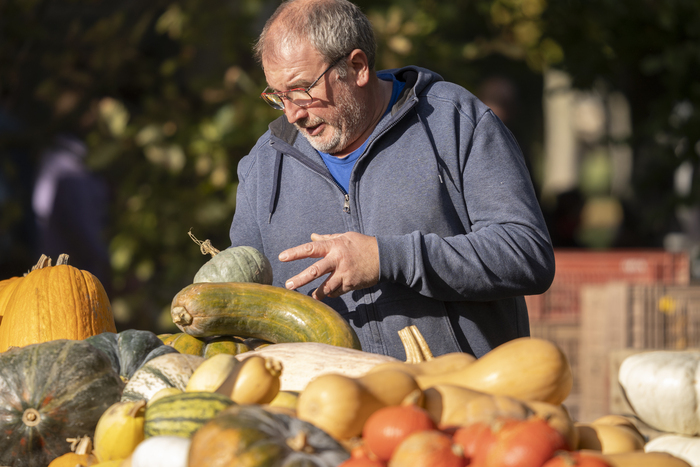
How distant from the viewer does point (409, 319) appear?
2850 mm

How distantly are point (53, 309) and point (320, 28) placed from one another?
1.42 m

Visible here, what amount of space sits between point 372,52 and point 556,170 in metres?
14.7

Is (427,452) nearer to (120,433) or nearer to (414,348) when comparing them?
(120,433)

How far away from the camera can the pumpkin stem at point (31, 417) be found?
178 centimetres

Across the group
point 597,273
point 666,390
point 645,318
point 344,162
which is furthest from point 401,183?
point 597,273

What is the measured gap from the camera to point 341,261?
2.36m

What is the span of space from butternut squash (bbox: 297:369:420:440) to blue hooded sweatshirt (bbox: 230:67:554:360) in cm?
105

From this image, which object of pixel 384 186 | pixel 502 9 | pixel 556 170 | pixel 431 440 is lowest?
pixel 556 170

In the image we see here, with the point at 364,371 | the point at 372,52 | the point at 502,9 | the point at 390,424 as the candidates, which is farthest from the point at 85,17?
the point at 390,424

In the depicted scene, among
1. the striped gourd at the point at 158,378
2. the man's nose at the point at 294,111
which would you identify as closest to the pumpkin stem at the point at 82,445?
the striped gourd at the point at 158,378

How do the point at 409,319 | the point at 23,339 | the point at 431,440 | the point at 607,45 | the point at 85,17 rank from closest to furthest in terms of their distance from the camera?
the point at 431,440, the point at 23,339, the point at 409,319, the point at 85,17, the point at 607,45

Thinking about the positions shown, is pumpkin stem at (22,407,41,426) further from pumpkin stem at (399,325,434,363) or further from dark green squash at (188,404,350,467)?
pumpkin stem at (399,325,434,363)

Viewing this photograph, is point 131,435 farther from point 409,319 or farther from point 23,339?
point 409,319

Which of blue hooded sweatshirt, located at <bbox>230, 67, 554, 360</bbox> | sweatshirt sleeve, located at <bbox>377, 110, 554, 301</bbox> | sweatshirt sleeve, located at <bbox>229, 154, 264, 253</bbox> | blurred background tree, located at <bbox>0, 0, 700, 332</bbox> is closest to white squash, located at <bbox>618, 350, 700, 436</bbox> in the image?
blue hooded sweatshirt, located at <bbox>230, 67, 554, 360</bbox>
